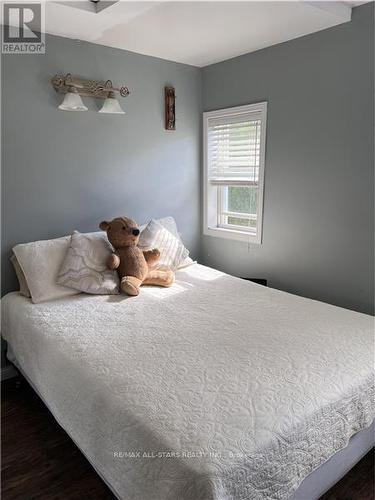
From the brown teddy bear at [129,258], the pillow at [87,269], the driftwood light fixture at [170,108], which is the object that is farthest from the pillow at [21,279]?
the driftwood light fixture at [170,108]

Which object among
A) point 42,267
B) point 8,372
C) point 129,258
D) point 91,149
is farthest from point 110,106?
point 8,372

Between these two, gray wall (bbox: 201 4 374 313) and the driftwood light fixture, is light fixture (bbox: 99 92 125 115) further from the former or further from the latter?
gray wall (bbox: 201 4 374 313)

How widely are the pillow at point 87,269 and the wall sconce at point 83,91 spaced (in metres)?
0.88

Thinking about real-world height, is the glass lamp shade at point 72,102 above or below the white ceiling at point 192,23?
below

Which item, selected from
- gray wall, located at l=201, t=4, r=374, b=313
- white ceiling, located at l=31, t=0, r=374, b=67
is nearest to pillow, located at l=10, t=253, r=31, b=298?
white ceiling, located at l=31, t=0, r=374, b=67

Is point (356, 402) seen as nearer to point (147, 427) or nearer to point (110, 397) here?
point (147, 427)

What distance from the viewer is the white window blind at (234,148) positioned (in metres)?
3.09

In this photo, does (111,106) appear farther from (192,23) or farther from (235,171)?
(235,171)

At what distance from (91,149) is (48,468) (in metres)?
2.09

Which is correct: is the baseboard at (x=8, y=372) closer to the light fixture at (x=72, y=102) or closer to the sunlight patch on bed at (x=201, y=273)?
the sunlight patch on bed at (x=201, y=273)

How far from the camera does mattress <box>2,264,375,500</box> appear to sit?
117cm

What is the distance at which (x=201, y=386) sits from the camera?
1450 mm

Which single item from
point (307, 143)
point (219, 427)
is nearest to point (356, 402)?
point (219, 427)

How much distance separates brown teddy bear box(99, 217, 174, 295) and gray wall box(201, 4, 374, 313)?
999 millimetres
